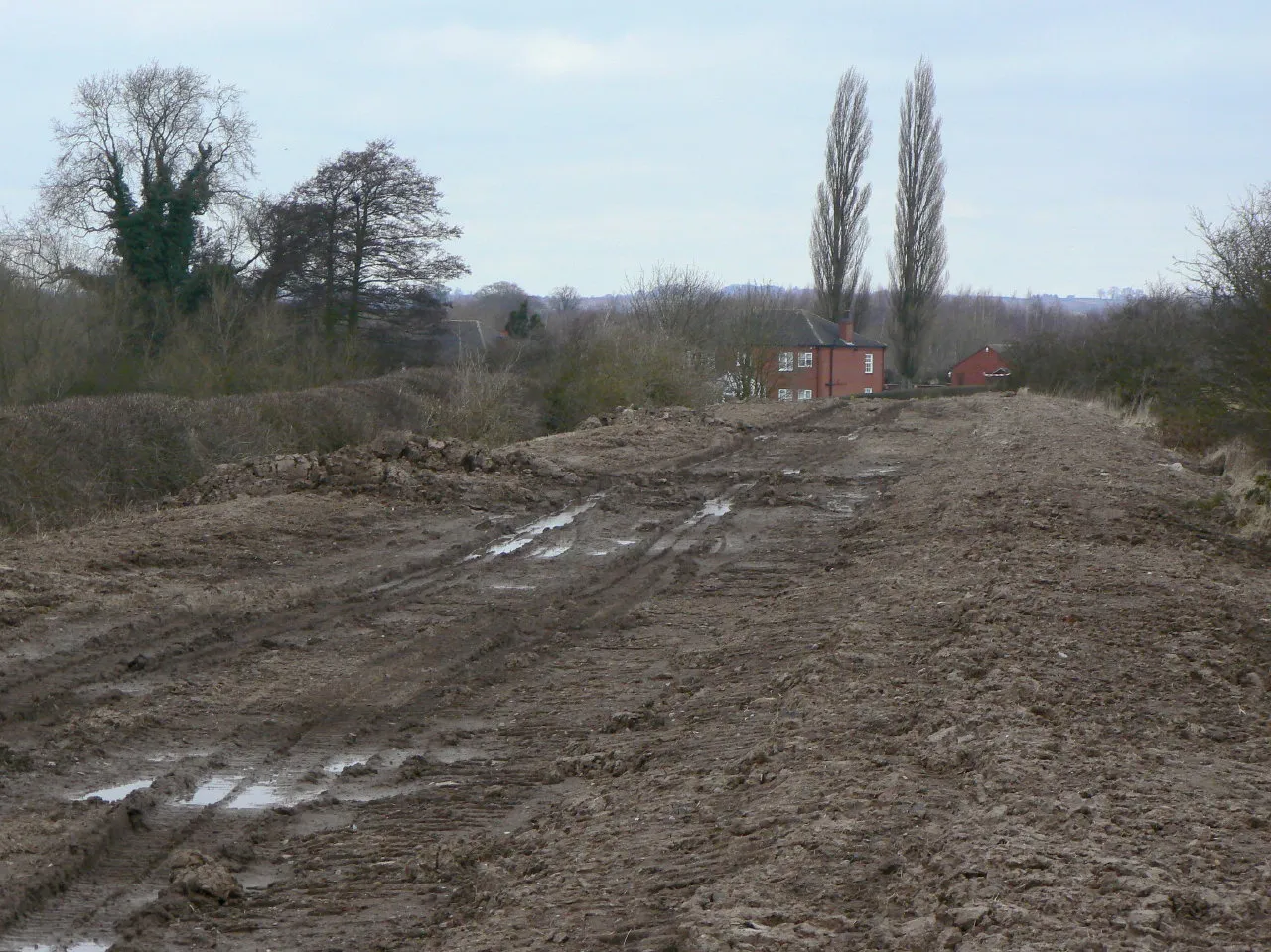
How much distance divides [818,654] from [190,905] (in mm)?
4349

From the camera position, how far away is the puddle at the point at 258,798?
5.53 meters

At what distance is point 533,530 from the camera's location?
44.4ft

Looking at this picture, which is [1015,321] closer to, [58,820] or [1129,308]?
[1129,308]

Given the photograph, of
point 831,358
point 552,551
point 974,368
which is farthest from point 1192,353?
point 974,368

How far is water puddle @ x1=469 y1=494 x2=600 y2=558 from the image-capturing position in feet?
40.5

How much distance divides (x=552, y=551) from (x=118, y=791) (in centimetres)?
689

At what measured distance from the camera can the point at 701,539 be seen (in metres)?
13.0

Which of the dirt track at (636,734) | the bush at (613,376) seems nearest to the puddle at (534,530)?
the dirt track at (636,734)

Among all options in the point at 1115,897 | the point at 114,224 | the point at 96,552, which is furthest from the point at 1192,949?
the point at 114,224

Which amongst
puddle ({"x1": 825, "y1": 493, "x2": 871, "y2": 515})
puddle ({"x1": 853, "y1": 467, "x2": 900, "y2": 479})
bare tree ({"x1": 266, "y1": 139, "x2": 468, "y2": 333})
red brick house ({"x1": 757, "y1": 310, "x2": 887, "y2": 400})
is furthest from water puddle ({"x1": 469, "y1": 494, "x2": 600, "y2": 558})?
red brick house ({"x1": 757, "y1": 310, "x2": 887, "y2": 400})

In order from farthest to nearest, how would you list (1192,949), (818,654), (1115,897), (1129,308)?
(1129,308)
(818,654)
(1115,897)
(1192,949)

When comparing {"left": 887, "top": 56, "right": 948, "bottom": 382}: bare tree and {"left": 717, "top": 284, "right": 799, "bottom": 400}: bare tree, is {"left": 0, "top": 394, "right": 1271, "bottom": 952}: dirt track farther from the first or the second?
{"left": 887, "top": 56, "right": 948, "bottom": 382}: bare tree

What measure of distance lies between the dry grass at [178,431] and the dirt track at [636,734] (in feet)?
19.5

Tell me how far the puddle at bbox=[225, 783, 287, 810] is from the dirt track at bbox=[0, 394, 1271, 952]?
0.09 ft
